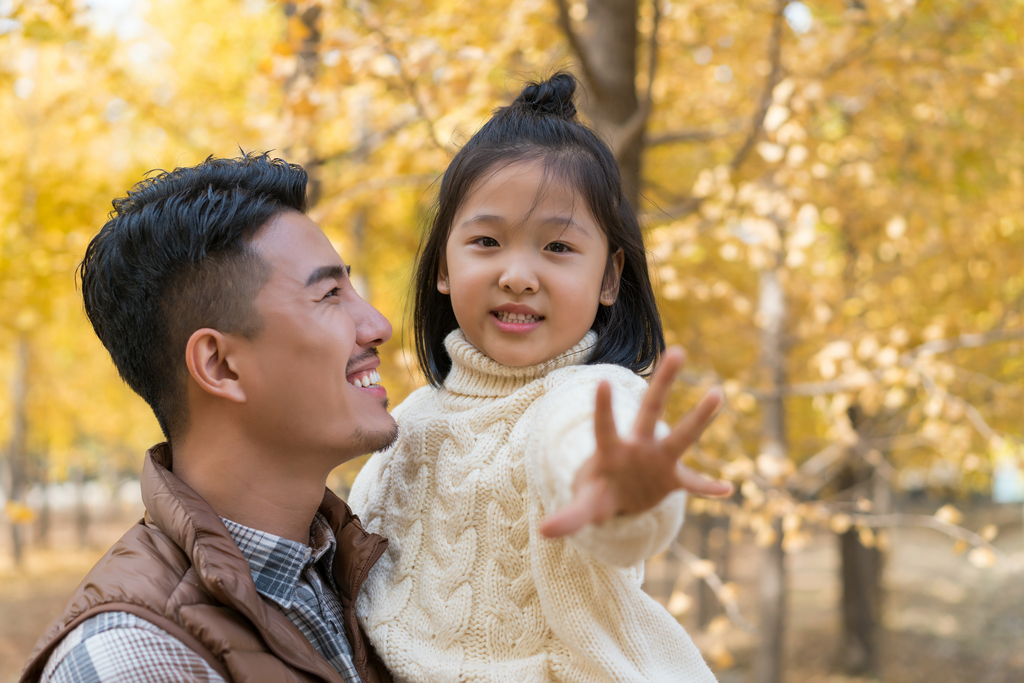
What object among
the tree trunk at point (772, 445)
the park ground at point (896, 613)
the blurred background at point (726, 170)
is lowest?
the park ground at point (896, 613)

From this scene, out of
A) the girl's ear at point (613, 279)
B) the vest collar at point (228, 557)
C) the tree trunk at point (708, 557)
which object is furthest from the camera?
the tree trunk at point (708, 557)

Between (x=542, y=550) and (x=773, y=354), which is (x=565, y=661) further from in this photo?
(x=773, y=354)

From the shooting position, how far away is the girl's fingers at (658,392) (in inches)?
40.8

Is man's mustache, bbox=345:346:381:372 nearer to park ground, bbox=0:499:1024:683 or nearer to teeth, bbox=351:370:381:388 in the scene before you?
teeth, bbox=351:370:381:388

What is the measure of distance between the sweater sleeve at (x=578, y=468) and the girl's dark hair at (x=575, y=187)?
38 centimetres

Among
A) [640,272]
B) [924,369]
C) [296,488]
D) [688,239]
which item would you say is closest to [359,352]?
[296,488]

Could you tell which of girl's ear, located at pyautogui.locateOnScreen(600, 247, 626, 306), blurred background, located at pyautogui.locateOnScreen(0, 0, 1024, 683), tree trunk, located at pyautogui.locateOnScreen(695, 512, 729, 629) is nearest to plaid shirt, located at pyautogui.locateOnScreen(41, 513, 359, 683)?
girl's ear, located at pyautogui.locateOnScreen(600, 247, 626, 306)

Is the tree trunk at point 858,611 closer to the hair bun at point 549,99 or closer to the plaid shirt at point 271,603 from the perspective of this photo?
the hair bun at point 549,99

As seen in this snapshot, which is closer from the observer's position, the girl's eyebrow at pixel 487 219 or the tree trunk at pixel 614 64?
the girl's eyebrow at pixel 487 219

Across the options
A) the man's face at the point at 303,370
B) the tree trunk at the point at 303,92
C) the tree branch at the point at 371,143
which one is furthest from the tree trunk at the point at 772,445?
the man's face at the point at 303,370

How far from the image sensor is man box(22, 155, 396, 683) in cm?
162

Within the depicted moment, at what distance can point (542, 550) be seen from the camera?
148cm

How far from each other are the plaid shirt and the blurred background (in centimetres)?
148

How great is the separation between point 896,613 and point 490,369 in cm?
1359
